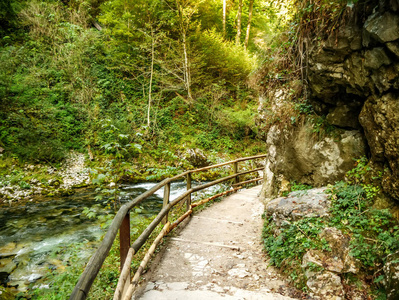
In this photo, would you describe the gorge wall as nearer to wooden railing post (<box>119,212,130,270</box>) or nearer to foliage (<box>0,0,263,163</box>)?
wooden railing post (<box>119,212,130,270</box>)

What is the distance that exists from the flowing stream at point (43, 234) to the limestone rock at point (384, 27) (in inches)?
217

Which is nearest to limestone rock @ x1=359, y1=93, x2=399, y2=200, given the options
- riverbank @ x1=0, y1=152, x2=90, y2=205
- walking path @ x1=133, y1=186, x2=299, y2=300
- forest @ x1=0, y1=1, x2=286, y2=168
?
walking path @ x1=133, y1=186, x2=299, y2=300

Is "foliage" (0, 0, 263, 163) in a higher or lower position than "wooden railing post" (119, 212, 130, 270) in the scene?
higher

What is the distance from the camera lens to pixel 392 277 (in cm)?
227

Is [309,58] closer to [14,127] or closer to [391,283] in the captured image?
[391,283]

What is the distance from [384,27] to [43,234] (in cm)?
859

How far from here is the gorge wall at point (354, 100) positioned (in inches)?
113

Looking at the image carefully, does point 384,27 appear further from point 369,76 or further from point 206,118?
point 206,118

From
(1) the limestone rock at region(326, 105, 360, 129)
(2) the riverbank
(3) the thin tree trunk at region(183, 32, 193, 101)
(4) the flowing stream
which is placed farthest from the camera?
(3) the thin tree trunk at region(183, 32, 193, 101)

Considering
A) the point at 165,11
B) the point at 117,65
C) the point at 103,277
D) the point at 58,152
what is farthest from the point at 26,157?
the point at 165,11

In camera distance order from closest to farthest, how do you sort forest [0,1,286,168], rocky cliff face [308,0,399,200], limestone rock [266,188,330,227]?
rocky cliff face [308,0,399,200] → limestone rock [266,188,330,227] → forest [0,1,286,168]

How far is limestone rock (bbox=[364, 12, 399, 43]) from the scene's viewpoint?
8.71 feet

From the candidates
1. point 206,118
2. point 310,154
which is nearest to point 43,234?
point 310,154

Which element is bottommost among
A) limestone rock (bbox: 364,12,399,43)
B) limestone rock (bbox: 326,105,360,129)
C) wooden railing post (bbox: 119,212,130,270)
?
wooden railing post (bbox: 119,212,130,270)
